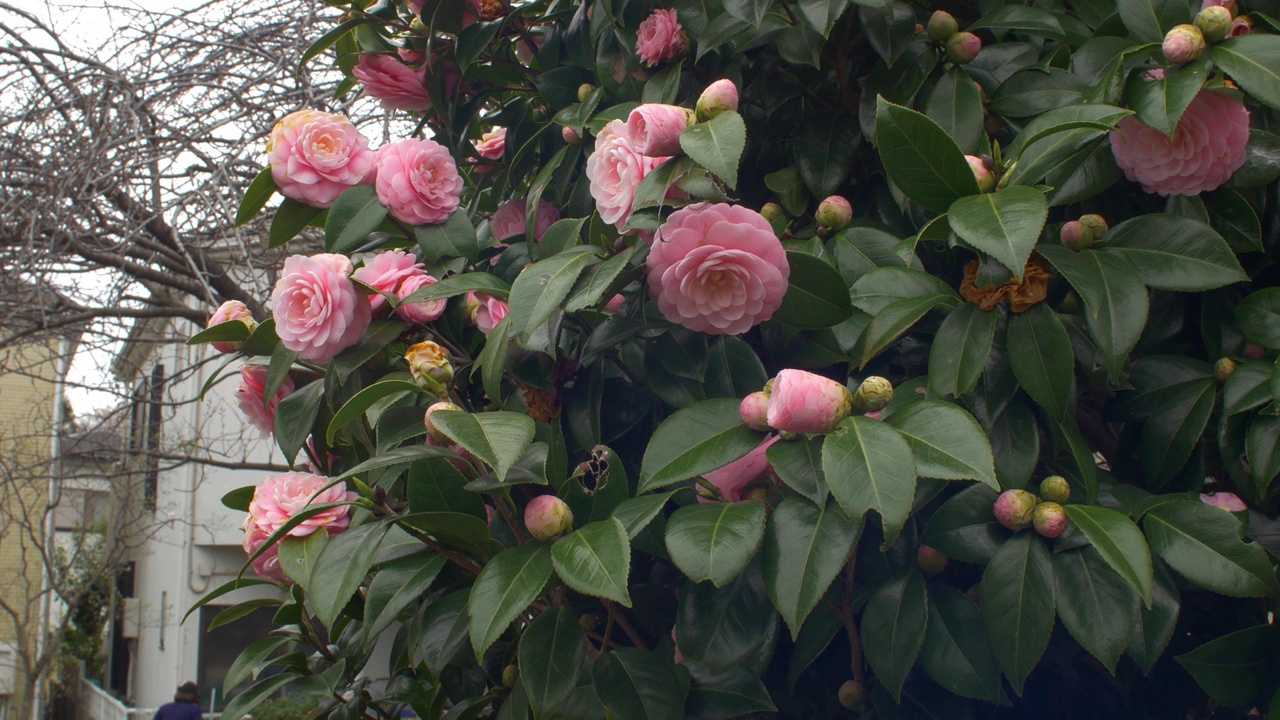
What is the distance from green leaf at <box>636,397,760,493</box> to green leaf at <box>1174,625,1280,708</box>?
1.55 ft

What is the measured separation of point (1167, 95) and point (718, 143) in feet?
1.35

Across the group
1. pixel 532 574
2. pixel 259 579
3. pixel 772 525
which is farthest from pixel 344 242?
pixel 772 525

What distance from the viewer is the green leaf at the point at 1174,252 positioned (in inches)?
35.7

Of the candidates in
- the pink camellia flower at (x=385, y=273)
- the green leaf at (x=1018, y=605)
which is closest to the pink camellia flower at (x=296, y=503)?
the pink camellia flower at (x=385, y=273)

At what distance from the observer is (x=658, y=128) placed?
0.95 m

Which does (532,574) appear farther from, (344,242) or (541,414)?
(344,242)

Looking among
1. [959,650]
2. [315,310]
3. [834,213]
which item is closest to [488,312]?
[315,310]

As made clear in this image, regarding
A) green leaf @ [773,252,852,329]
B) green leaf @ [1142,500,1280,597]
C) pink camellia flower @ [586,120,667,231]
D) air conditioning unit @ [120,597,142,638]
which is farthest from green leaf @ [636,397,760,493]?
air conditioning unit @ [120,597,142,638]

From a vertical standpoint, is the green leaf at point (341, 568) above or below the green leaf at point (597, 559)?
below

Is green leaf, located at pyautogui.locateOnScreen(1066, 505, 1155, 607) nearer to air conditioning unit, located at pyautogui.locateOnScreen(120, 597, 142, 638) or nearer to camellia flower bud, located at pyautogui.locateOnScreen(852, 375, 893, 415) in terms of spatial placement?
camellia flower bud, located at pyautogui.locateOnScreen(852, 375, 893, 415)

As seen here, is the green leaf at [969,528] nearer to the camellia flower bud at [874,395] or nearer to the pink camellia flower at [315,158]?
the camellia flower bud at [874,395]

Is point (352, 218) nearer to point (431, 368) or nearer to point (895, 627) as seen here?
point (431, 368)

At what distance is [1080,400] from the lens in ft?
3.73

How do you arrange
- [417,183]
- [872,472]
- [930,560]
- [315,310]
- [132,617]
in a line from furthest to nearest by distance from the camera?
[132,617], [417,183], [315,310], [930,560], [872,472]
